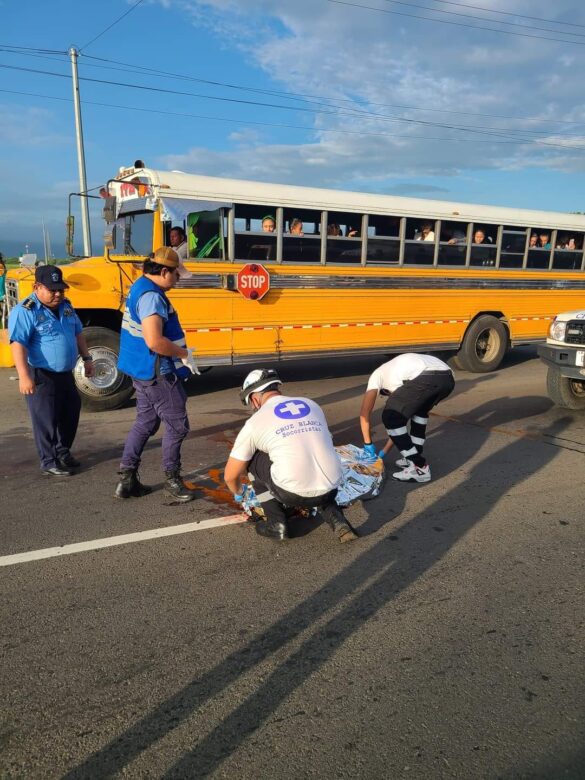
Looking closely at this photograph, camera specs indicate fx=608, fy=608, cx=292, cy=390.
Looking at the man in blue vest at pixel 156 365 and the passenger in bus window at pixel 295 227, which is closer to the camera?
the man in blue vest at pixel 156 365

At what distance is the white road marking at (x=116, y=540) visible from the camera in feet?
12.1

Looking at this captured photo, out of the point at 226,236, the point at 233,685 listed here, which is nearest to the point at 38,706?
the point at 233,685

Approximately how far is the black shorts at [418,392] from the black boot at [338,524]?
1393 millimetres

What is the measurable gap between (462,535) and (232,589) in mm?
1653

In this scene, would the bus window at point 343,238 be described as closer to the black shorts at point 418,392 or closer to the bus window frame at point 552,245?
the black shorts at point 418,392

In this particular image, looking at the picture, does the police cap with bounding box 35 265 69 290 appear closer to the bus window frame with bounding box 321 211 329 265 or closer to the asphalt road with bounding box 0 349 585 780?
the asphalt road with bounding box 0 349 585 780

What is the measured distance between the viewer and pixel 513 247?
35.0 ft

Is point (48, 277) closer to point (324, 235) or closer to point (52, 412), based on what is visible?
point (52, 412)

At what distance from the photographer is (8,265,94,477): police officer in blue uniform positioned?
4898mm

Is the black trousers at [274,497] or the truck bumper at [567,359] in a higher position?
the truck bumper at [567,359]

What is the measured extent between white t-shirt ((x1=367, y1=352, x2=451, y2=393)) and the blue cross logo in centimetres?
160

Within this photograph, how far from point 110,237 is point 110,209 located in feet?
1.20

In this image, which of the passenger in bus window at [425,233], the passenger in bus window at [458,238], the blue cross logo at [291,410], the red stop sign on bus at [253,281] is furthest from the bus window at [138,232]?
the passenger in bus window at [458,238]

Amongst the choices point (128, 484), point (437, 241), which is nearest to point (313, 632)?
point (128, 484)
